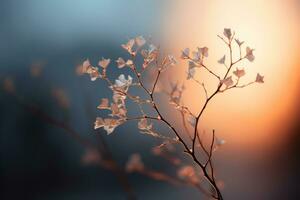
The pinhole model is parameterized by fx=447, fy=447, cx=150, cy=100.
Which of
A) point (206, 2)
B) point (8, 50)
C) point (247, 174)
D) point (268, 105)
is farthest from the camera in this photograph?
point (8, 50)

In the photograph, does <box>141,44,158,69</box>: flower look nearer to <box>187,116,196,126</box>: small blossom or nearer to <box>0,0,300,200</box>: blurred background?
<box>187,116,196,126</box>: small blossom

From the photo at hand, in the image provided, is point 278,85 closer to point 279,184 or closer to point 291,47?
point 291,47

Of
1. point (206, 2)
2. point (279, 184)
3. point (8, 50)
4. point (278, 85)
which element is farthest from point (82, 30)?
point (279, 184)

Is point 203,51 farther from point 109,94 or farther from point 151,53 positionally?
point 109,94

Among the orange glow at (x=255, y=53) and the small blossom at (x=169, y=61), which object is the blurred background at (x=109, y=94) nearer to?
the orange glow at (x=255, y=53)

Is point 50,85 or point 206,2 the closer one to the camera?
point 206,2

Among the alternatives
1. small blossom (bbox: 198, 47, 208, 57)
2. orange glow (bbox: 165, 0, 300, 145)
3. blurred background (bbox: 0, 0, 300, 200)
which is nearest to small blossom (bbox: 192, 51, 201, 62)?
small blossom (bbox: 198, 47, 208, 57)

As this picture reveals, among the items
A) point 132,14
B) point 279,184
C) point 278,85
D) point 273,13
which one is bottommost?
point 279,184
